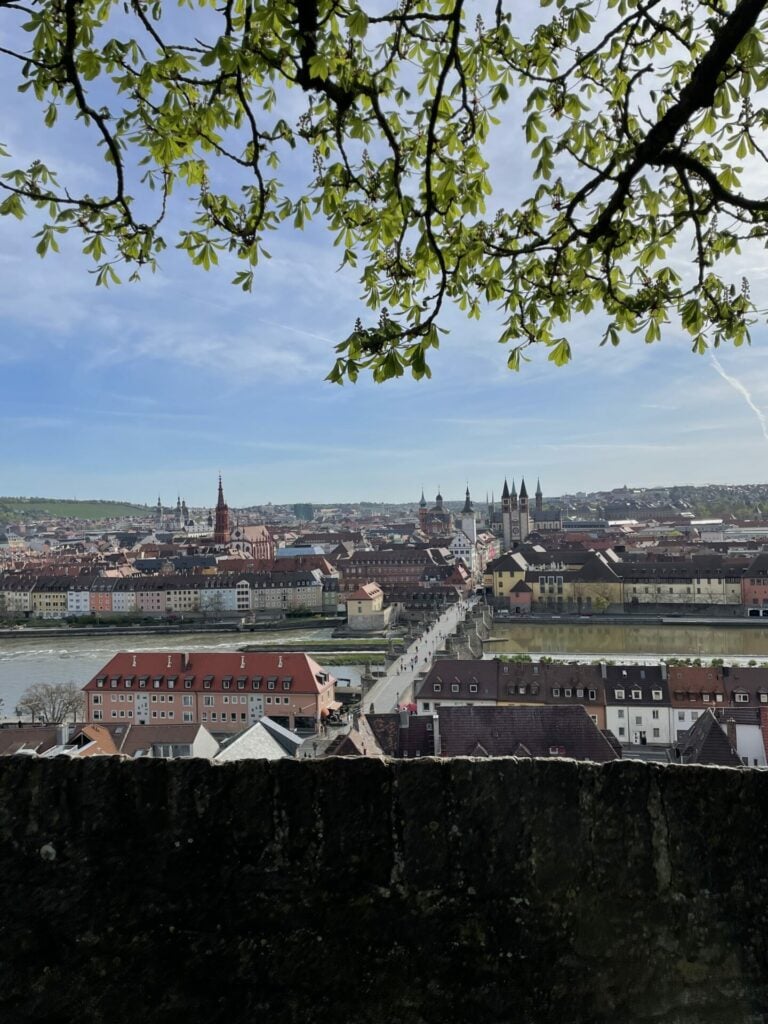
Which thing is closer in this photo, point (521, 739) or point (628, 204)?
point (628, 204)

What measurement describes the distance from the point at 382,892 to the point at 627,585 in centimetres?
6905

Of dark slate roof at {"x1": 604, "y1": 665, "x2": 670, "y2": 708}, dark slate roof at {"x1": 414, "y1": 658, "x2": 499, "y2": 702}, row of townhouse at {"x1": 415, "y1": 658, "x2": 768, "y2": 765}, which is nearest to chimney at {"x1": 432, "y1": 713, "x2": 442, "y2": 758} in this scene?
row of townhouse at {"x1": 415, "y1": 658, "x2": 768, "y2": 765}

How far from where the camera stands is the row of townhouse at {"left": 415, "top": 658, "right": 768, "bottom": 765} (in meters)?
28.2

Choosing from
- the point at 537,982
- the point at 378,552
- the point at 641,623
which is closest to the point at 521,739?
the point at 537,982

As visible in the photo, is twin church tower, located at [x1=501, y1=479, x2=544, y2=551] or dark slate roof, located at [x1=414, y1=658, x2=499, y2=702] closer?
dark slate roof, located at [x1=414, y1=658, x2=499, y2=702]

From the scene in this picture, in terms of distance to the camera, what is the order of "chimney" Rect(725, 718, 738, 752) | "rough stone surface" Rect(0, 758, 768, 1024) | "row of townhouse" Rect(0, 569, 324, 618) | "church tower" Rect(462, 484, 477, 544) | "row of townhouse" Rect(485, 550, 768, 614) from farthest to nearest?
"church tower" Rect(462, 484, 477, 544) < "row of townhouse" Rect(0, 569, 324, 618) < "row of townhouse" Rect(485, 550, 768, 614) < "chimney" Rect(725, 718, 738, 752) < "rough stone surface" Rect(0, 758, 768, 1024)

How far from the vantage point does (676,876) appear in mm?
2426

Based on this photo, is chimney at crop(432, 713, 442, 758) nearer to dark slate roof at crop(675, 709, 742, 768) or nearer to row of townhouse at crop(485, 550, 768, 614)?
dark slate roof at crop(675, 709, 742, 768)

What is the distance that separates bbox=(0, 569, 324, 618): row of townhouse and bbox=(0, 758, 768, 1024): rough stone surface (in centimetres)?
7374

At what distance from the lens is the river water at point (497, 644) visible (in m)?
47.3

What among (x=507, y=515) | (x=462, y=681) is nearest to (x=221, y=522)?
(x=507, y=515)

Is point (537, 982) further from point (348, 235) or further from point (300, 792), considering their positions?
point (348, 235)

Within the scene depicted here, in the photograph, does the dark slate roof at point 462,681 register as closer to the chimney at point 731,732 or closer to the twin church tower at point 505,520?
the chimney at point 731,732

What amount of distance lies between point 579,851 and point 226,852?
114 cm
